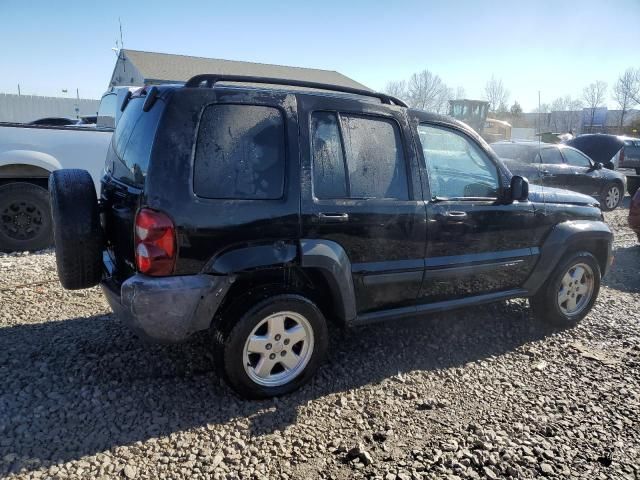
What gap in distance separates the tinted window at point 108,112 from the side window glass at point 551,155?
27.8 feet

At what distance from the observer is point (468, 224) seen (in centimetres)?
372

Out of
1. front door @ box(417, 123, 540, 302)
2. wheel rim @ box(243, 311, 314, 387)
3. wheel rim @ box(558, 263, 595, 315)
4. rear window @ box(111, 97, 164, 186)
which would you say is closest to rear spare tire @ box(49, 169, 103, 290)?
rear window @ box(111, 97, 164, 186)

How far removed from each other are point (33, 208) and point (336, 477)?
5.45 meters

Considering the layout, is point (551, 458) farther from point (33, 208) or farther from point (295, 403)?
point (33, 208)

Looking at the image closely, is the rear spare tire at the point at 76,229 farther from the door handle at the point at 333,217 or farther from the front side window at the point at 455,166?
the front side window at the point at 455,166

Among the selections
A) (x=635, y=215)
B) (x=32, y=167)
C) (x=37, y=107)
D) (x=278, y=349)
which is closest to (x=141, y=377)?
(x=278, y=349)

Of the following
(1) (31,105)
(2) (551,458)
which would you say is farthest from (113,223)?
(1) (31,105)

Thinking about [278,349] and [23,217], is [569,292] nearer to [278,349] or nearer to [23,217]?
[278,349]

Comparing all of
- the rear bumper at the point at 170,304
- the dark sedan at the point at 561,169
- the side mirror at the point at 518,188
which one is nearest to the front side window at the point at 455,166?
the side mirror at the point at 518,188

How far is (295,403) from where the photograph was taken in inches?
122

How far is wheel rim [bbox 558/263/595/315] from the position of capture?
4.48 m

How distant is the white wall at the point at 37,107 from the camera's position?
102 feet

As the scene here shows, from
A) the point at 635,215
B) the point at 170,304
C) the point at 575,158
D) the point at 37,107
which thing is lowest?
the point at 170,304

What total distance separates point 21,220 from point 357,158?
4.92m
